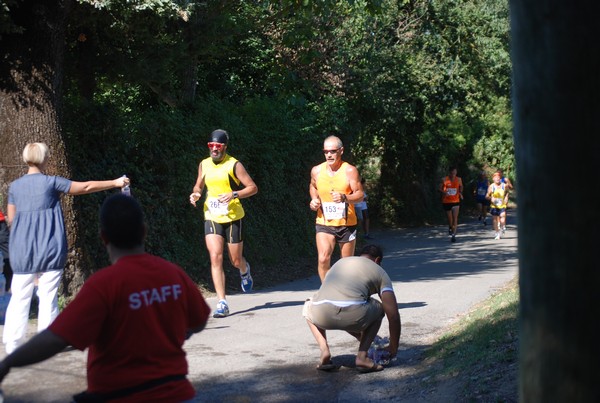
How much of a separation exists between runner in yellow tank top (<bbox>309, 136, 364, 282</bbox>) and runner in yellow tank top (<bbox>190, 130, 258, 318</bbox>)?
2.84ft

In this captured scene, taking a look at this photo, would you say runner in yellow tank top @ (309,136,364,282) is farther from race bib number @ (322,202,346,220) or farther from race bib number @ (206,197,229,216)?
race bib number @ (206,197,229,216)

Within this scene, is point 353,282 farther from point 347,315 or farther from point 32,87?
point 32,87

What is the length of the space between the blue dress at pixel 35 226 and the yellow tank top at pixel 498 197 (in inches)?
724

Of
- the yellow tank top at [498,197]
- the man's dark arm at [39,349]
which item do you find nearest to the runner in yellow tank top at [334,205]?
the man's dark arm at [39,349]

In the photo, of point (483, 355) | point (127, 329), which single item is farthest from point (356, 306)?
point (127, 329)

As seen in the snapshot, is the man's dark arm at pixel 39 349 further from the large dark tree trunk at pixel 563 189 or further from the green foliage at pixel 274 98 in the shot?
the green foliage at pixel 274 98

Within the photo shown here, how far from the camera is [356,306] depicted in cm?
753

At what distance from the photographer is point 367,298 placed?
7.66m

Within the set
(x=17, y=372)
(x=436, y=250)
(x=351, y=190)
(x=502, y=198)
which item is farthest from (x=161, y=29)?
(x=502, y=198)

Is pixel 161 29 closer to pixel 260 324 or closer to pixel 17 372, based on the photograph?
pixel 260 324

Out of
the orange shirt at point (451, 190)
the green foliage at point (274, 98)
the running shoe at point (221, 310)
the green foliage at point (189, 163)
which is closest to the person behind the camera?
the running shoe at point (221, 310)

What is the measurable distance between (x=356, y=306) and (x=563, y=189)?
4727 millimetres

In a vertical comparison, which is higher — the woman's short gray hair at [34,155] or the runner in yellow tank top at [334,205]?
the woman's short gray hair at [34,155]

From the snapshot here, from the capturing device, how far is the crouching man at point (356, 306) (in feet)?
24.8
